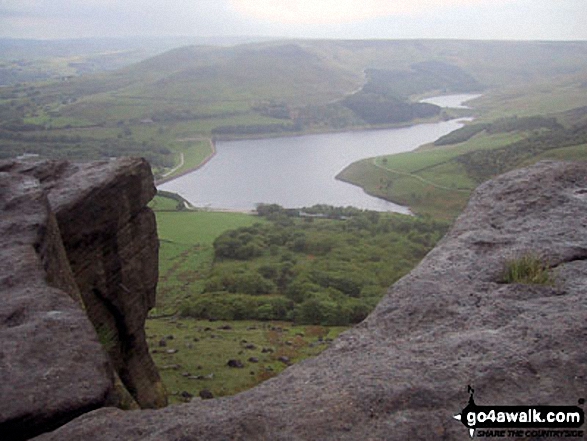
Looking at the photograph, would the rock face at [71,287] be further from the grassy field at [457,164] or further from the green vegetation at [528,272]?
the grassy field at [457,164]

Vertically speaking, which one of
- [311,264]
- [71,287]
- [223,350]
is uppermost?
[71,287]

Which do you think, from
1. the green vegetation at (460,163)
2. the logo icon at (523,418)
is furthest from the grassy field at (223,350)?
the green vegetation at (460,163)

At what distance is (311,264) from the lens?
204 ft

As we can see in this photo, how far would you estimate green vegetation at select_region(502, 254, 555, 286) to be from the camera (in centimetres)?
952

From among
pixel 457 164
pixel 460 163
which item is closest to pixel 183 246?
pixel 457 164

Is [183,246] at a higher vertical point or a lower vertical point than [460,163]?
lower

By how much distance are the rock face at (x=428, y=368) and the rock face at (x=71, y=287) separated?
2.49ft

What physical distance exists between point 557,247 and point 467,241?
180cm

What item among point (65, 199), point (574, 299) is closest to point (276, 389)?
point (574, 299)

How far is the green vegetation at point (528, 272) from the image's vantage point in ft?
31.2

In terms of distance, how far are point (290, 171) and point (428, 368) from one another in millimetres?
108328

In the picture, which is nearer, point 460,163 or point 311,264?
point 311,264

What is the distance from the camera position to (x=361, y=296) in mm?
51281

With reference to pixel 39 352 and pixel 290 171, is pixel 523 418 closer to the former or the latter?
pixel 39 352
